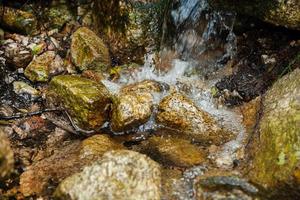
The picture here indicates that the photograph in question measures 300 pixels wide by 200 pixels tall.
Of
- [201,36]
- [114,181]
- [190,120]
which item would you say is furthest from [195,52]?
[114,181]

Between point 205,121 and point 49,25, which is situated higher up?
point 49,25

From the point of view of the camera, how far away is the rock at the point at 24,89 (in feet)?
16.8

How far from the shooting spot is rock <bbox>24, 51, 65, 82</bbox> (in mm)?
5250

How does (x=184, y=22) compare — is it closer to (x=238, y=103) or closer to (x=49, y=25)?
(x=238, y=103)

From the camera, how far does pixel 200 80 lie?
17.6ft

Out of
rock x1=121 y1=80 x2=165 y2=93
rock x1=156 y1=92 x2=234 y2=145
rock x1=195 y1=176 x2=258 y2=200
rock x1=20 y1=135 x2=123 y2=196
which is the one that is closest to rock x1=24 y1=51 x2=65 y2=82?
rock x1=121 y1=80 x2=165 y2=93

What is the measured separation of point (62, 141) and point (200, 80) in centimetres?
195

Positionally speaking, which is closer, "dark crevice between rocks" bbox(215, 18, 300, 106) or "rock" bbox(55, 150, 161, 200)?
"rock" bbox(55, 150, 161, 200)

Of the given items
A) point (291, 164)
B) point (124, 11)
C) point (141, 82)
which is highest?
point (124, 11)

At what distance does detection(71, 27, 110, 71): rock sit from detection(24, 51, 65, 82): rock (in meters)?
0.23

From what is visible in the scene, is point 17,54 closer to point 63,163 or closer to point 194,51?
point 63,163

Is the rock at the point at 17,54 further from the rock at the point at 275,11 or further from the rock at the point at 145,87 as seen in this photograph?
the rock at the point at 275,11

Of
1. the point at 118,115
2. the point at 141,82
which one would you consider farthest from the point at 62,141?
the point at 141,82

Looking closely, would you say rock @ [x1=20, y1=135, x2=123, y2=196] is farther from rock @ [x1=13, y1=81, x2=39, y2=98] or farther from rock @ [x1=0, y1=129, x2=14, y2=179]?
rock @ [x1=13, y1=81, x2=39, y2=98]
